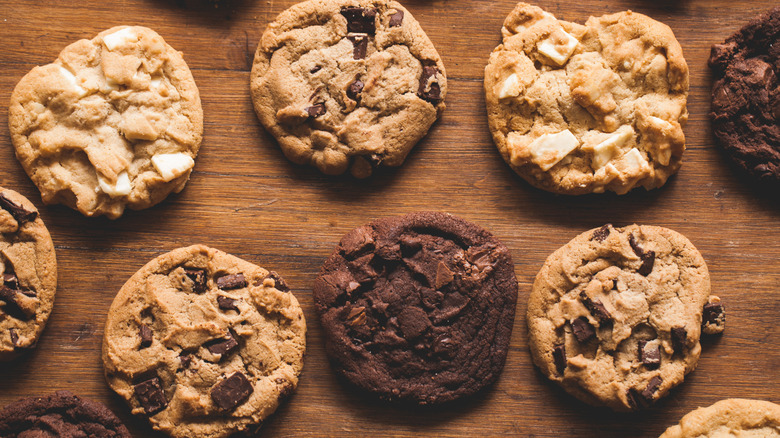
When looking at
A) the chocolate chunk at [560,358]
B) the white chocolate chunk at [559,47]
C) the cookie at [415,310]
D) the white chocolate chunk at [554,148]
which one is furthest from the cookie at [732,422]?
the white chocolate chunk at [559,47]

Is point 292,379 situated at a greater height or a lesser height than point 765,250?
lesser

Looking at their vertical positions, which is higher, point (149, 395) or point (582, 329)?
point (582, 329)

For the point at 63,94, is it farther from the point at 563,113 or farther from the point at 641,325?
the point at 641,325

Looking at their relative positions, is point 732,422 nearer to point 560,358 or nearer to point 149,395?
point 560,358

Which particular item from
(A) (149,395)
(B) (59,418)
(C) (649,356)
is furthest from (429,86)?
(B) (59,418)

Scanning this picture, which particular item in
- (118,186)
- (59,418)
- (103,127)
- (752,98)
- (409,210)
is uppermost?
(752,98)

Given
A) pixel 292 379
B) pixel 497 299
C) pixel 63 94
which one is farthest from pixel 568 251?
pixel 63 94

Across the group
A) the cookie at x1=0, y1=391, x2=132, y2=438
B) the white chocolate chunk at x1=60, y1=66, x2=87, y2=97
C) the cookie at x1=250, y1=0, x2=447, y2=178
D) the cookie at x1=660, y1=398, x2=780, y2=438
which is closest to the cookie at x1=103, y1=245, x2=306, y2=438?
the cookie at x1=0, y1=391, x2=132, y2=438

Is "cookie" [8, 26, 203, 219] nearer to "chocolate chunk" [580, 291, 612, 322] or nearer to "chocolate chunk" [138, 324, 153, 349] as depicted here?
"chocolate chunk" [138, 324, 153, 349]
